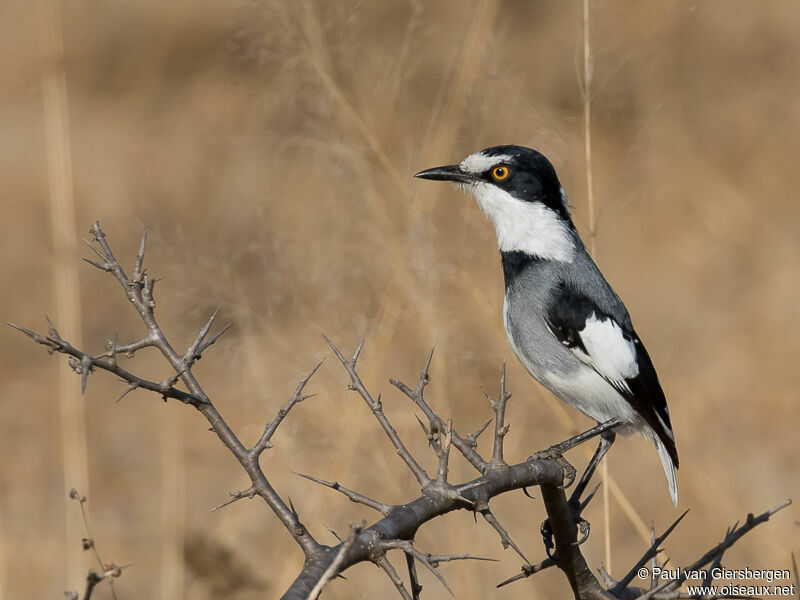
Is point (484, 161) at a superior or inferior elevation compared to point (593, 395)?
superior

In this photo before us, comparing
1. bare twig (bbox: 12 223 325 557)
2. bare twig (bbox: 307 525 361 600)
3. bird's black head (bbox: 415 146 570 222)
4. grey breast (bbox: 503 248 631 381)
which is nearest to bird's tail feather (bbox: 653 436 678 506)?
grey breast (bbox: 503 248 631 381)

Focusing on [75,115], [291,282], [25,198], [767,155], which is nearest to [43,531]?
[291,282]

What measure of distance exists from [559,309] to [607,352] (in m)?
0.23

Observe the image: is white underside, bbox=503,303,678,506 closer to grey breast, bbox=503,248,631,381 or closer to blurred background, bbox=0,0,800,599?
grey breast, bbox=503,248,631,381

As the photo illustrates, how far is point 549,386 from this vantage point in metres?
3.58

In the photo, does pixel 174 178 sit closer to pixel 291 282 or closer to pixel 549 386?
pixel 291 282

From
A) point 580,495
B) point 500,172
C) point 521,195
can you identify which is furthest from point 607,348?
point 500,172

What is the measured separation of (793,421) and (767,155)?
2979mm

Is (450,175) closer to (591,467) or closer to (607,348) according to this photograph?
(607,348)

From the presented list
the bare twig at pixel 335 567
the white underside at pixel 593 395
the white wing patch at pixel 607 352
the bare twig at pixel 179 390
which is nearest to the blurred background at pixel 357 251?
the white underside at pixel 593 395

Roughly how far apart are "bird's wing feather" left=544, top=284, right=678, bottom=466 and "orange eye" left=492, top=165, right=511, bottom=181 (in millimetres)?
539

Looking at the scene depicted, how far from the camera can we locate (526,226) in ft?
12.4

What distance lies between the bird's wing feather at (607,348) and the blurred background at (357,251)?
1.28 feet

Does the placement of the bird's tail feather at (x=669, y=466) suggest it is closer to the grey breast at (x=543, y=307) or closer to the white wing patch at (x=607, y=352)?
the white wing patch at (x=607, y=352)
